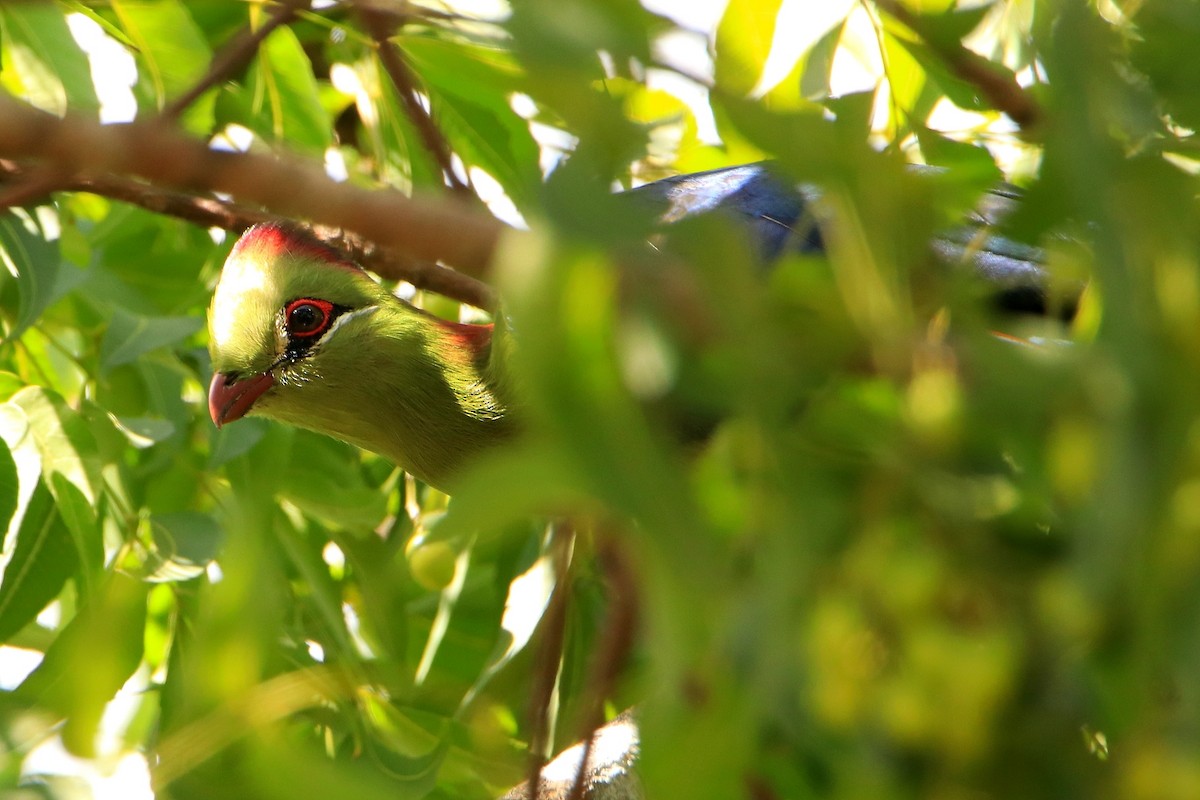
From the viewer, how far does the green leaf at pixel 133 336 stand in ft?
7.97

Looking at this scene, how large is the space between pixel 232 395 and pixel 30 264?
0.59m

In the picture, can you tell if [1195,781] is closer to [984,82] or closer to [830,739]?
[830,739]

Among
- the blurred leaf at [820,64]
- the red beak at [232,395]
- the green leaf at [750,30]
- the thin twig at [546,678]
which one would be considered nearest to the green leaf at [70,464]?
the red beak at [232,395]

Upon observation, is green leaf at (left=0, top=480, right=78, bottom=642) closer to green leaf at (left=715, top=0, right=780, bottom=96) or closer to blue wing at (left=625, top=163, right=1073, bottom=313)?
blue wing at (left=625, top=163, right=1073, bottom=313)

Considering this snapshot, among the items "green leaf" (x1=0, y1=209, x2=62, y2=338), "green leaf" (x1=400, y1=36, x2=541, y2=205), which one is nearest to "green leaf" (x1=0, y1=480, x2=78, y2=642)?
"green leaf" (x1=0, y1=209, x2=62, y2=338)

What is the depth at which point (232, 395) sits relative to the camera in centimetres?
289

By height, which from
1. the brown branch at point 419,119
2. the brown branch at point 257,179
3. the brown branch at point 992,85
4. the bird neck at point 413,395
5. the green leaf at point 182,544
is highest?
the brown branch at point 992,85

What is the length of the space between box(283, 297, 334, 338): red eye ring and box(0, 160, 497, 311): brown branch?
18 centimetres

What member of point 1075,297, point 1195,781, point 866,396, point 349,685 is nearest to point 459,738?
point 349,685

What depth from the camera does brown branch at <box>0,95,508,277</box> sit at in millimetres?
1237

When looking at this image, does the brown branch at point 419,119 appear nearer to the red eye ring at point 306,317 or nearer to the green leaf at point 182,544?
the red eye ring at point 306,317

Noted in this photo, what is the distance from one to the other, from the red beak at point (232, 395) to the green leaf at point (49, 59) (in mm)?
645

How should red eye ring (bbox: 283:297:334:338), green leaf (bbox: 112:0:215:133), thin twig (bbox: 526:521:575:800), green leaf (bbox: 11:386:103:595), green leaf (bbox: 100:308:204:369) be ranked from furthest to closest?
red eye ring (bbox: 283:297:334:338)
green leaf (bbox: 112:0:215:133)
green leaf (bbox: 100:308:204:369)
green leaf (bbox: 11:386:103:595)
thin twig (bbox: 526:521:575:800)

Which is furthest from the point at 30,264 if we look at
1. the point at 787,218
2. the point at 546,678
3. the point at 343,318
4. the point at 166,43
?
the point at 787,218
